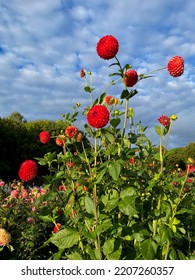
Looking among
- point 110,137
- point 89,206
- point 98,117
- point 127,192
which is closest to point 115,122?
point 110,137

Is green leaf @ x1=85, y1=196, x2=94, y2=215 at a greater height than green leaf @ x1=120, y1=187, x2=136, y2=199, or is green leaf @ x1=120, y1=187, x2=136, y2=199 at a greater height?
green leaf @ x1=120, y1=187, x2=136, y2=199

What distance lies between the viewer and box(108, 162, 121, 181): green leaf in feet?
6.97

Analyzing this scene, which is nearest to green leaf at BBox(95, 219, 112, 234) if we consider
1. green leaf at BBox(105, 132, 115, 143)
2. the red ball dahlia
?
green leaf at BBox(105, 132, 115, 143)

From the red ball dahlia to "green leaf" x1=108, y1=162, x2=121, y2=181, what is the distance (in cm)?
52

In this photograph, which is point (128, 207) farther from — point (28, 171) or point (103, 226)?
point (28, 171)

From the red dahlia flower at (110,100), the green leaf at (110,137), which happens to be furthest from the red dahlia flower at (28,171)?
the red dahlia flower at (110,100)

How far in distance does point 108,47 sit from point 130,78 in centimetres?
24

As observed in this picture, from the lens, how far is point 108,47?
2.25 metres

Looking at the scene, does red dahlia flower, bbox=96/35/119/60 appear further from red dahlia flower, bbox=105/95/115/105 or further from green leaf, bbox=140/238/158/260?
green leaf, bbox=140/238/158/260

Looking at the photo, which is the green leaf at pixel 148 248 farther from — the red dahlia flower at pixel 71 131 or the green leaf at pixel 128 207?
the red dahlia flower at pixel 71 131
